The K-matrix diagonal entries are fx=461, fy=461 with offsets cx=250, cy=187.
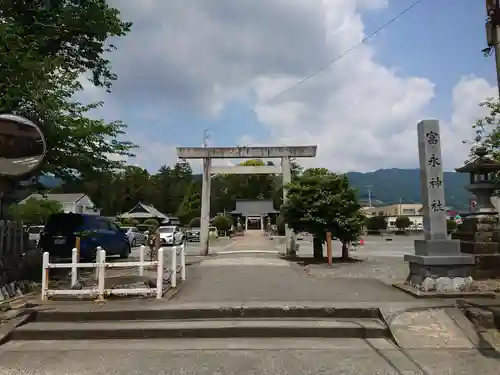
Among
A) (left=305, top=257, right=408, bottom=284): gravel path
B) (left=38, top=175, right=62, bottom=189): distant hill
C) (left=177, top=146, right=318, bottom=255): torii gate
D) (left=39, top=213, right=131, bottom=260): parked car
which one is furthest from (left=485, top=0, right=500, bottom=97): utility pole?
(left=177, top=146, right=318, bottom=255): torii gate

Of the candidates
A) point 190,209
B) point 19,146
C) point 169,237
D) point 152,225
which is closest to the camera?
point 19,146

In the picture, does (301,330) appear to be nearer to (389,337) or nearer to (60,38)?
(389,337)

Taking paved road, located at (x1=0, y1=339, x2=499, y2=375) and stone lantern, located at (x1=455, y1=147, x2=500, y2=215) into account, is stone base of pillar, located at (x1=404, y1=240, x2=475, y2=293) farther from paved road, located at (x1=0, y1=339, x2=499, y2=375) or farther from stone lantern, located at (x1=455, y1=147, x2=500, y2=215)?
stone lantern, located at (x1=455, y1=147, x2=500, y2=215)

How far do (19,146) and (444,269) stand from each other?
8.07m

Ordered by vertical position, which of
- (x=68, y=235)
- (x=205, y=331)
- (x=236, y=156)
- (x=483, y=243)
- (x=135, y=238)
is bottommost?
(x=205, y=331)

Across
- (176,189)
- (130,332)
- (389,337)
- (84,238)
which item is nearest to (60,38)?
(84,238)

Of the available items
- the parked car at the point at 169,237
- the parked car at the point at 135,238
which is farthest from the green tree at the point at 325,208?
the parked car at the point at 135,238

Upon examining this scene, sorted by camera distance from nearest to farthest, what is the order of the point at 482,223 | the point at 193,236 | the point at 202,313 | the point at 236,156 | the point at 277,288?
the point at 202,313 → the point at 277,288 → the point at 482,223 → the point at 236,156 → the point at 193,236

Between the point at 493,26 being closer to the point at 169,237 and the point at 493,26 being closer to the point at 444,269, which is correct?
the point at 444,269

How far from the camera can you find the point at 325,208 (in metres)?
16.4

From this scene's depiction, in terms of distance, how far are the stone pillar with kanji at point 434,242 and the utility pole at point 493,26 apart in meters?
2.69

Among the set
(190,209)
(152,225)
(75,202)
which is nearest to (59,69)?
(152,225)

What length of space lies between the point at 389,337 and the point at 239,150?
16285 millimetres

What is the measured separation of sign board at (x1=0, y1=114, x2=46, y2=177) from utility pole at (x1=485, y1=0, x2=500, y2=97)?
751 centimetres
